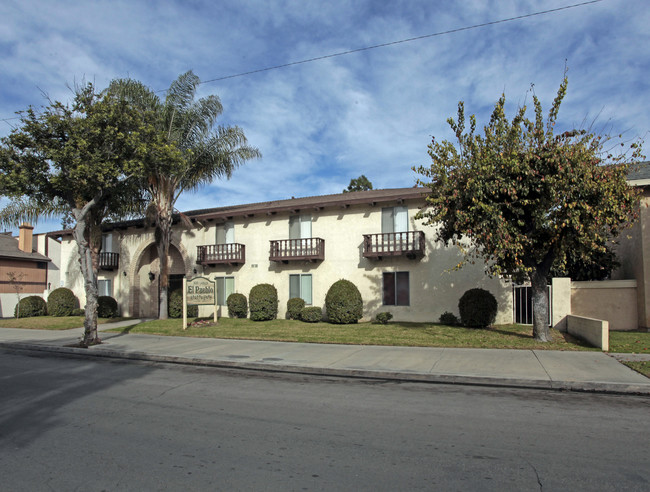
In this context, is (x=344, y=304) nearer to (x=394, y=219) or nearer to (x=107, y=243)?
(x=394, y=219)

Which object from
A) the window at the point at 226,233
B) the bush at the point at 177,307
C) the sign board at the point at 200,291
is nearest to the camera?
the sign board at the point at 200,291

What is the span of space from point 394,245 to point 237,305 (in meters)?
8.85

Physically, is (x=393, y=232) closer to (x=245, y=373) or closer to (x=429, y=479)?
(x=245, y=373)

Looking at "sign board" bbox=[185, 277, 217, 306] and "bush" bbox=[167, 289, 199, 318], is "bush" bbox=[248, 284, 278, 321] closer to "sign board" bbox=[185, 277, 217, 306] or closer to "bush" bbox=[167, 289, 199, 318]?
"sign board" bbox=[185, 277, 217, 306]

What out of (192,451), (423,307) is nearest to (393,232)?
(423,307)

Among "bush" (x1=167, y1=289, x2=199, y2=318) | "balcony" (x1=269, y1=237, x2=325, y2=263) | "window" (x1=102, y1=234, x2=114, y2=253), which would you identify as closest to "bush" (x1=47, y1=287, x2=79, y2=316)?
"window" (x1=102, y1=234, x2=114, y2=253)

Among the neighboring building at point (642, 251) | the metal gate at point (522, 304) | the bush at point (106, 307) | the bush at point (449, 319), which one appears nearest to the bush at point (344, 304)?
the bush at point (449, 319)

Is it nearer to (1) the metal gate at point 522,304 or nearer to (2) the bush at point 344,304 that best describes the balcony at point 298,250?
(2) the bush at point 344,304

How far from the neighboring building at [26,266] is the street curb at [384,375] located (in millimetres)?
21237

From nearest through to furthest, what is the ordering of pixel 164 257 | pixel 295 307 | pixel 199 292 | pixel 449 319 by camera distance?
pixel 449 319 → pixel 199 292 → pixel 295 307 → pixel 164 257

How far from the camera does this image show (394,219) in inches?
818

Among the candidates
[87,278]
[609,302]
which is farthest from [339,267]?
[609,302]

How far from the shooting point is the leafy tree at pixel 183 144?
21109 millimetres

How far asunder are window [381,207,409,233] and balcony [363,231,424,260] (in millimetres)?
414
